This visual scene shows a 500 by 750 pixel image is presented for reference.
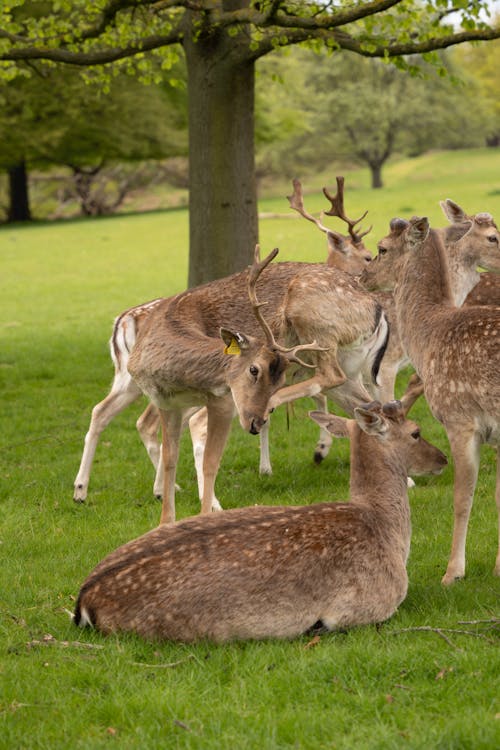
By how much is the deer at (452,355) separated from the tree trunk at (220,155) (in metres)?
5.09

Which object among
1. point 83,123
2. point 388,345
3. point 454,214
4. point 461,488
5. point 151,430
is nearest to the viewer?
point 461,488

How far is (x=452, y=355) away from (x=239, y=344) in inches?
51.7

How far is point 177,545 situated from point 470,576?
5.51ft

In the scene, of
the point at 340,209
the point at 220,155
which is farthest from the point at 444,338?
the point at 220,155

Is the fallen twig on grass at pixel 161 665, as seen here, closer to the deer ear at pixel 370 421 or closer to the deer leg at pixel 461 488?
the deer ear at pixel 370 421

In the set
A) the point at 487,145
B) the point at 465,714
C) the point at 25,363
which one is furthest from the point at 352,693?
the point at 487,145

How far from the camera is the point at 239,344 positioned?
636 cm

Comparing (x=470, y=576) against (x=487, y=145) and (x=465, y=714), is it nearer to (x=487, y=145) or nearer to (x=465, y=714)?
(x=465, y=714)

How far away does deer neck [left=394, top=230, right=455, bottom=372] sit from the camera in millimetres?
6254

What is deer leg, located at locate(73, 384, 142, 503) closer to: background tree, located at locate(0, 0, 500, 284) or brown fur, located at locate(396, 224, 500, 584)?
brown fur, located at locate(396, 224, 500, 584)

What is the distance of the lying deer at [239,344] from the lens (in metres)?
6.50

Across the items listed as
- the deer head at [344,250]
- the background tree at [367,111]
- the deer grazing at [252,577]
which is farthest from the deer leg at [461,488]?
the background tree at [367,111]

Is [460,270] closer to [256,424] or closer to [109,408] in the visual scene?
[256,424]

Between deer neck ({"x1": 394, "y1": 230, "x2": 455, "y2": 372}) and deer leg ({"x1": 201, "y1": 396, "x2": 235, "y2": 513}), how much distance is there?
1.17m
